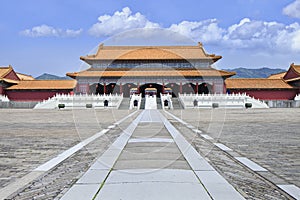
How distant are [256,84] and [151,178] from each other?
48.4 m

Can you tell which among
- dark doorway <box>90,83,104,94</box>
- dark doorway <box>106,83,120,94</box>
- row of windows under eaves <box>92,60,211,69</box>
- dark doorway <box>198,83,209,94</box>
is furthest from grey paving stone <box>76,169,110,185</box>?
dark doorway <box>198,83,209,94</box>

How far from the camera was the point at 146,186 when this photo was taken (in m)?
4.18

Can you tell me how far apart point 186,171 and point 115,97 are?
3658 cm

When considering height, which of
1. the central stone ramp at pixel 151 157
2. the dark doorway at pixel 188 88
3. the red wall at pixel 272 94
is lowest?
the central stone ramp at pixel 151 157

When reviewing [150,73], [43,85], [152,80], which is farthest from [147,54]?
[43,85]

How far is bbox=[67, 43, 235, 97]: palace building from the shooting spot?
1890 inches

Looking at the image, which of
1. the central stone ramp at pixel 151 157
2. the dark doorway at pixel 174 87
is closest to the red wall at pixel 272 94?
the dark doorway at pixel 174 87

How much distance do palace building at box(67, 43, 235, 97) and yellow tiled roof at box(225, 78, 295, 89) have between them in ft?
10.2

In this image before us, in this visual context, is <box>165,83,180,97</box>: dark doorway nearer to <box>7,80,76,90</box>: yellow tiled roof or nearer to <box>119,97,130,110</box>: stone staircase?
<box>119,97,130,110</box>: stone staircase

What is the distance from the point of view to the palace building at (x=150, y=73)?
48000 mm

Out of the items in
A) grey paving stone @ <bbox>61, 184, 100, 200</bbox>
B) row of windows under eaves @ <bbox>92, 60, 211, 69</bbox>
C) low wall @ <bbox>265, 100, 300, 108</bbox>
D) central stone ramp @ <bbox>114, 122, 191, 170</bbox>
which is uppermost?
row of windows under eaves @ <bbox>92, 60, 211, 69</bbox>

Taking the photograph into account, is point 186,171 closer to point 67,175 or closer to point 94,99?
point 67,175

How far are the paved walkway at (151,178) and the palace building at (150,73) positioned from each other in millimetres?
40772

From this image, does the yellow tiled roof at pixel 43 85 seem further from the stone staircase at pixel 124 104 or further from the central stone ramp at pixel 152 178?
the central stone ramp at pixel 152 178
